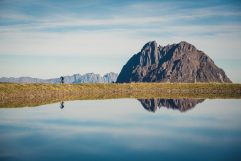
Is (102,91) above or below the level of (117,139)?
above

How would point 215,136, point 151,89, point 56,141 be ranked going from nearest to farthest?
point 56,141 < point 215,136 < point 151,89

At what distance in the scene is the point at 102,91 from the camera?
456ft

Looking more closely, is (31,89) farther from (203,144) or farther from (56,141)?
(203,144)

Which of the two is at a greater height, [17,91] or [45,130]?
[17,91]

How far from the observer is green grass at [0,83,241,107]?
93.1m

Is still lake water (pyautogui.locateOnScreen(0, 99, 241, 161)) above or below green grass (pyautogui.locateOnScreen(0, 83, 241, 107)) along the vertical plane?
below

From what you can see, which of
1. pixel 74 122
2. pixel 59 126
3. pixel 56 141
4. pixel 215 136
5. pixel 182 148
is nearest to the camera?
pixel 182 148

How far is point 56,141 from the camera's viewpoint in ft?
105

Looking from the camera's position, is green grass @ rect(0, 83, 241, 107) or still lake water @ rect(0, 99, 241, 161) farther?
green grass @ rect(0, 83, 241, 107)

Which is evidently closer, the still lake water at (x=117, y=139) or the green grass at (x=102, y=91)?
the still lake water at (x=117, y=139)

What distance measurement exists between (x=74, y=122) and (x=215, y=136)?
20.3 metres

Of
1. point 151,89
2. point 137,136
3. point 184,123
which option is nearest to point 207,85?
point 151,89

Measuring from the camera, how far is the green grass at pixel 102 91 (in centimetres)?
9314

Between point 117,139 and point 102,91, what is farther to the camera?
point 102,91
